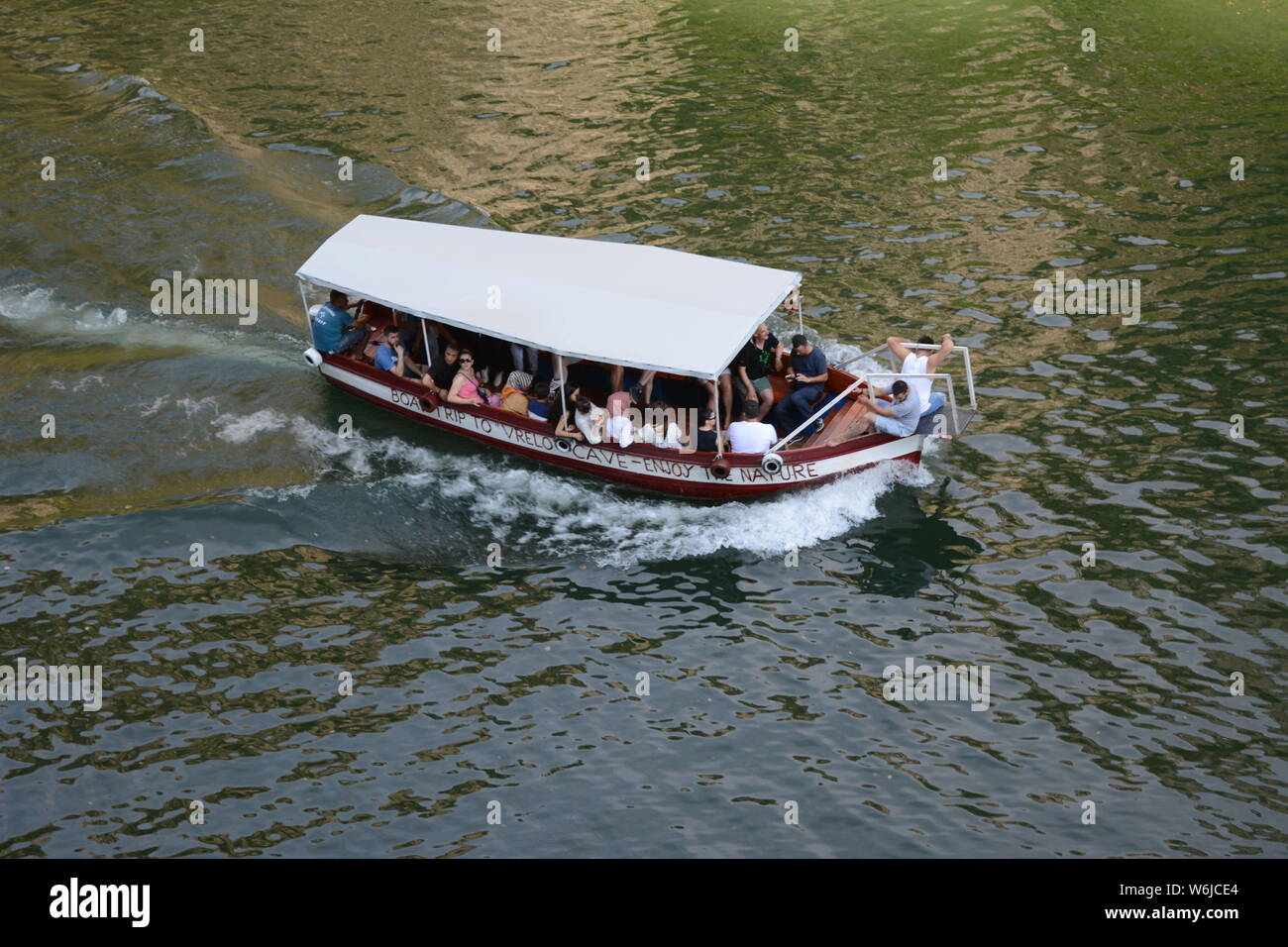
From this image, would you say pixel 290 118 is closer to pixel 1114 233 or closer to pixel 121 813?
pixel 1114 233

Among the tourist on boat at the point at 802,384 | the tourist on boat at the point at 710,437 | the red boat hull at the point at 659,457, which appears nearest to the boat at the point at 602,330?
the red boat hull at the point at 659,457

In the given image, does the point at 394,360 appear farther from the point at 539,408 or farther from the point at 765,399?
the point at 765,399

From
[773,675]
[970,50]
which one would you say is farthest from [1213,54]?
[773,675]

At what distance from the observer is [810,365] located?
2233cm

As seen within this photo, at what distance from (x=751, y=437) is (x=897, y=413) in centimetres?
247

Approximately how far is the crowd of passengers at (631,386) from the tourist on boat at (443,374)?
0.02 m

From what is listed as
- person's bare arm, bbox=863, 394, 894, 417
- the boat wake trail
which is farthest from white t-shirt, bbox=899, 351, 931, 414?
the boat wake trail

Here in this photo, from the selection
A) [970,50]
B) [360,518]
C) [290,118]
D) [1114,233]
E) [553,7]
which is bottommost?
[360,518]

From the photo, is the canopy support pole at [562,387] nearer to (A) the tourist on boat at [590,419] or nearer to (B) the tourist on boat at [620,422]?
(A) the tourist on boat at [590,419]

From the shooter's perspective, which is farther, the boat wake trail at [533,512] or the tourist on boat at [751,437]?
the tourist on boat at [751,437]

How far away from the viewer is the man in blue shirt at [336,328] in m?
24.5

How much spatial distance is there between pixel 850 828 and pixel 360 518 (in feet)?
33.3

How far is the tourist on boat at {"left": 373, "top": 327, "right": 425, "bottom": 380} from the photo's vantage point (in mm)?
23875
